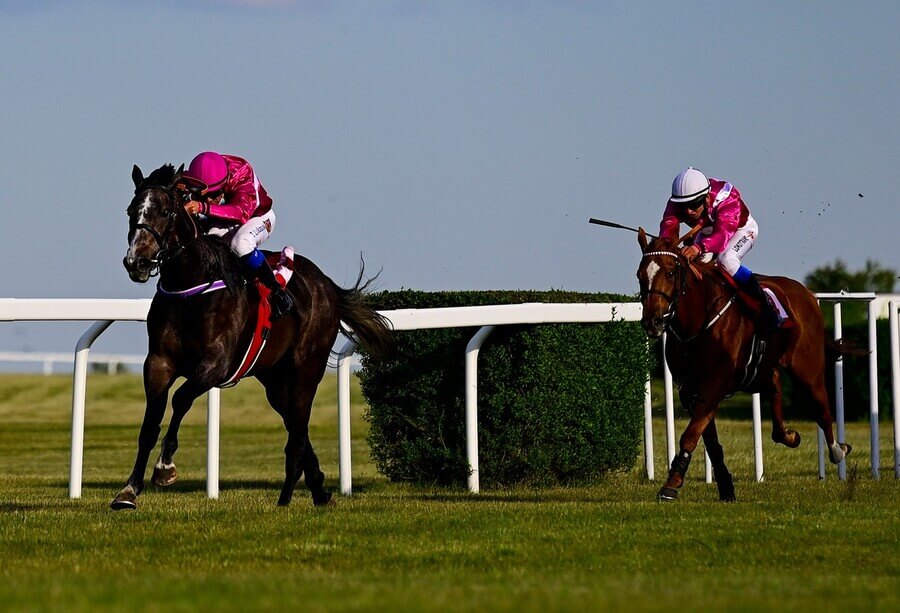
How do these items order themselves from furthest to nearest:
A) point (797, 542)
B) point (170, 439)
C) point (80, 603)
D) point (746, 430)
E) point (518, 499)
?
point (746, 430)
point (518, 499)
point (170, 439)
point (797, 542)
point (80, 603)

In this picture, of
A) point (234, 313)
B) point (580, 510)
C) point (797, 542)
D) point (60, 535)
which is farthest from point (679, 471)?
point (60, 535)

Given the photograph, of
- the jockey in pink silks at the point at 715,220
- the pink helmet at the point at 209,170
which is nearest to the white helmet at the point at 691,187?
the jockey in pink silks at the point at 715,220

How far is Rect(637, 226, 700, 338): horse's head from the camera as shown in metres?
8.80

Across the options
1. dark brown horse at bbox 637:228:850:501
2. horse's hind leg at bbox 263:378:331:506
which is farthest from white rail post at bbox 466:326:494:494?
dark brown horse at bbox 637:228:850:501

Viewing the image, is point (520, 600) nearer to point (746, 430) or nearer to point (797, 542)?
point (797, 542)

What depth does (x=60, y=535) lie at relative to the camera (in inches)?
291

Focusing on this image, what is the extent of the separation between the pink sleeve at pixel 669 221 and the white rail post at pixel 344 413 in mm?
2375

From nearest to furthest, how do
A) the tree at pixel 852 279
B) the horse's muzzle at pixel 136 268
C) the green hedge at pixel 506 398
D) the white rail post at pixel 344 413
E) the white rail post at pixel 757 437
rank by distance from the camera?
the horse's muzzle at pixel 136 268, the white rail post at pixel 344 413, the green hedge at pixel 506 398, the white rail post at pixel 757 437, the tree at pixel 852 279

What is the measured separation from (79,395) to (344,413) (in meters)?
1.87

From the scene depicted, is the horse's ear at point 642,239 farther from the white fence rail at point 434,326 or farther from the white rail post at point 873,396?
the white rail post at point 873,396

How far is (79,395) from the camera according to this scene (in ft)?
32.3

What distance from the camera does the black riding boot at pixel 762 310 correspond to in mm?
9680

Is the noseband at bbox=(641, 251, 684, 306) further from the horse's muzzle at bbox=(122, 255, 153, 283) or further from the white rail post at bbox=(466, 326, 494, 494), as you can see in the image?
the horse's muzzle at bbox=(122, 255, 153, 283)

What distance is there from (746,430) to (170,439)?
49.0 feet
